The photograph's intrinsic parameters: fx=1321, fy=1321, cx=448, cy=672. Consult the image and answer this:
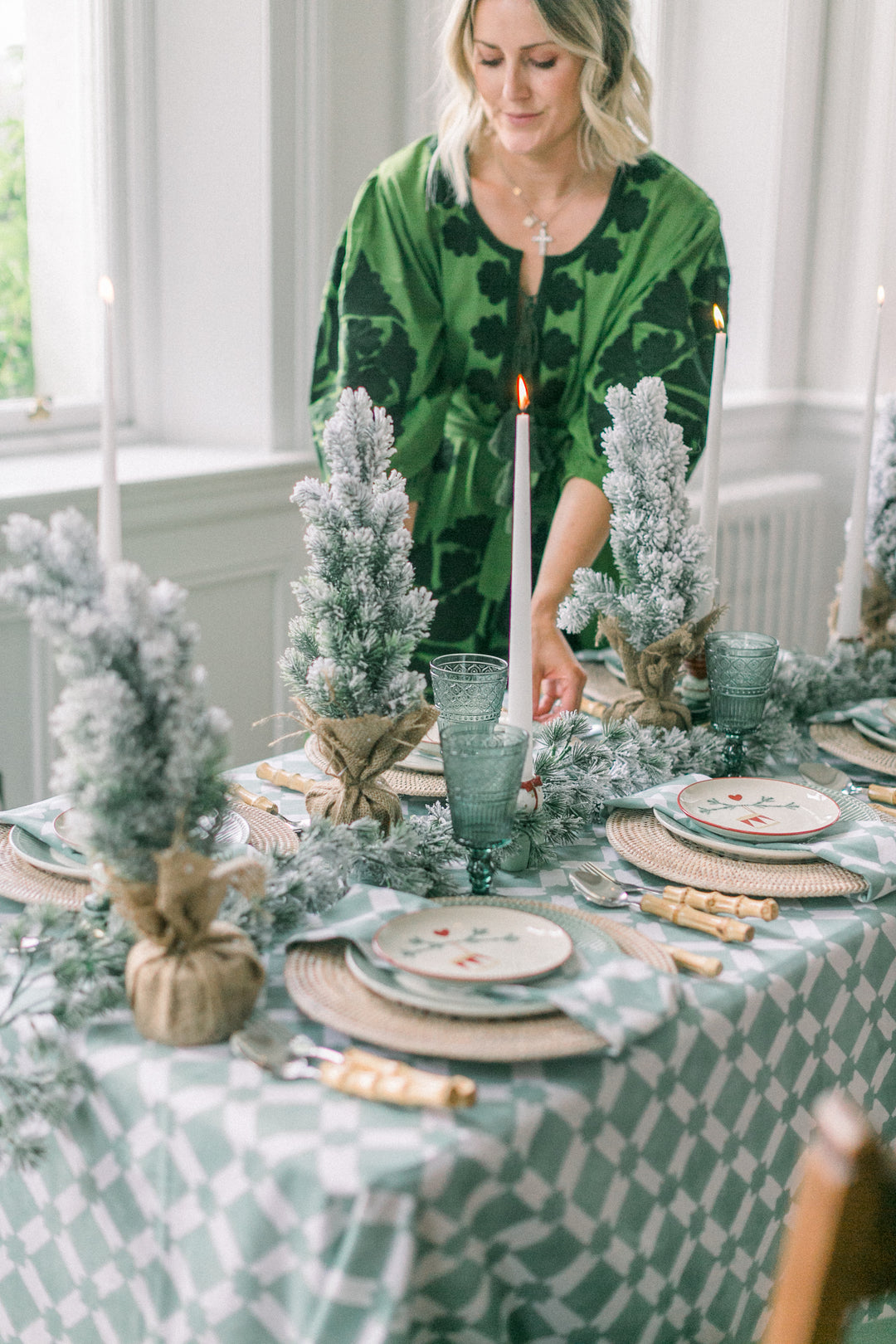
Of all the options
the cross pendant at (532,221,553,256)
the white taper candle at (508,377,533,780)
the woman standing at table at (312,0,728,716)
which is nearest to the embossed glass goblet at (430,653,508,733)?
the white taper candle at (508,377,533,780)

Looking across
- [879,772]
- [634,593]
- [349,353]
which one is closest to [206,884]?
[634,593]

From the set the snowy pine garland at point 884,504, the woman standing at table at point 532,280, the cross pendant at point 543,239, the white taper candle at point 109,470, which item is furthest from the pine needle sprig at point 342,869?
the cross pendant at point 543,239

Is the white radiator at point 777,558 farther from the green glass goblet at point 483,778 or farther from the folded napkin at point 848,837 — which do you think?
the green glass goblet at point 483,778

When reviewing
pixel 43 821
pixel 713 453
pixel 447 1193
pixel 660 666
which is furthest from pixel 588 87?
pixel 447 1193

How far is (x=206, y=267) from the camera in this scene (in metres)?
2.45

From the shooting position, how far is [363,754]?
1024mm

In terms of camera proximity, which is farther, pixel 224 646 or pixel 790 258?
pixel 790 258

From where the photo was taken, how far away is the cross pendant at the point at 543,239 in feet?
5.81

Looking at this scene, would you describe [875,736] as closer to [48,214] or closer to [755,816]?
[755,816]

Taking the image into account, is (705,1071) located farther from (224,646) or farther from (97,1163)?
(224,646)

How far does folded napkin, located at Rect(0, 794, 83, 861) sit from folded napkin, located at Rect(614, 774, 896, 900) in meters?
0.46

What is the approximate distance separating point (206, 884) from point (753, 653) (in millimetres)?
632

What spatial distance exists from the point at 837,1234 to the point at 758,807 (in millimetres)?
597

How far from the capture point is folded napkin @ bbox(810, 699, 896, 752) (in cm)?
138
